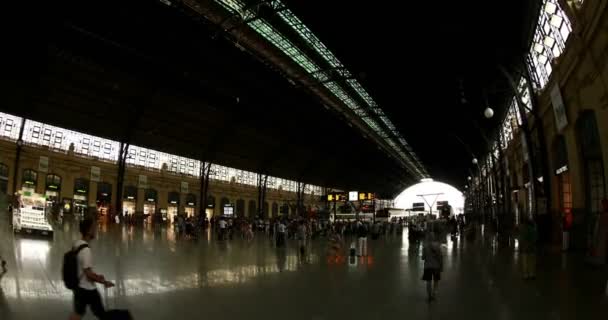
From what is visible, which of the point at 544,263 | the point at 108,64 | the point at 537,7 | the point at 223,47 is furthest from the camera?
the point at 108,64

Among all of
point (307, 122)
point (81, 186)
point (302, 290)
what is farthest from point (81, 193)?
point (302, 290)

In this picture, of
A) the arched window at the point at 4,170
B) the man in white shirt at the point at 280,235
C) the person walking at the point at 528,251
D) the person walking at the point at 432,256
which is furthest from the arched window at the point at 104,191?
the person walking at the point at 432,256

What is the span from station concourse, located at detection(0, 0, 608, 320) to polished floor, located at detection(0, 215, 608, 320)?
7cm

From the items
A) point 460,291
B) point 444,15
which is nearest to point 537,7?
point 444,15

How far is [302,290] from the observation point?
31.4ft

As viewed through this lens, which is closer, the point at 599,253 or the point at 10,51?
the point at 599,253

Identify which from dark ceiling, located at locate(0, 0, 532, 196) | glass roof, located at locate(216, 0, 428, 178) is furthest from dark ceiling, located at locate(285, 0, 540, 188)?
glass roof, located at locate(216, 0, 428, 178)

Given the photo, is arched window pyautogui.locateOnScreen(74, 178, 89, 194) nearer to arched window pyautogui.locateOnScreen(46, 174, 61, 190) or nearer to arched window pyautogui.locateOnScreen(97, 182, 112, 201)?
arched window pyautogui.locateOnScreen(97, 182, 112, 201)

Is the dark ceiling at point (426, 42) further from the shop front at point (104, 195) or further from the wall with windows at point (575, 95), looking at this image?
the shop front at point (104, 195)

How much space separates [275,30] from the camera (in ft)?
83.7

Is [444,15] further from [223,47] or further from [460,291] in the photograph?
[223,47]

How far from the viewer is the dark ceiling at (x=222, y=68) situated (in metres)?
20.3

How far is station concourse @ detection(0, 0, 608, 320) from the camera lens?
8.65 meters

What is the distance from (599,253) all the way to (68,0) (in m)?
28.2
